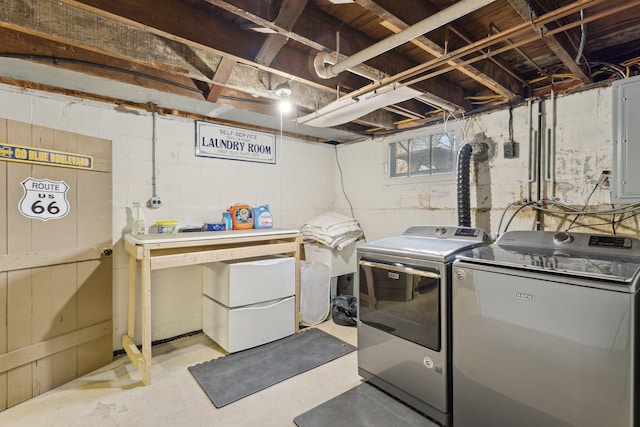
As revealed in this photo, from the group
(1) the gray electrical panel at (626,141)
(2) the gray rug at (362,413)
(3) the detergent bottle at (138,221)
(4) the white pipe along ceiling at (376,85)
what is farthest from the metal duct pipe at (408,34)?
(2) the gray rug at (362,413)

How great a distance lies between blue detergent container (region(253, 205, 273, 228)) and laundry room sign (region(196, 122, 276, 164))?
570 mm

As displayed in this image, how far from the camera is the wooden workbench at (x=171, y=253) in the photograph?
219cm

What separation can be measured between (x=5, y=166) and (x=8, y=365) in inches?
49.9

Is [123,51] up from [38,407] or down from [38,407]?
up

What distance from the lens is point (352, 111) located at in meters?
2.61

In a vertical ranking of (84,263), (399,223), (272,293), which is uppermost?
(399,223)

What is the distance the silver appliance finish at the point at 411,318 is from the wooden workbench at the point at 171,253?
92 cm

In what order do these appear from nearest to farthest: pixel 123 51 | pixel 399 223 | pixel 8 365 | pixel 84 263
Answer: pixel 123 51 → pixel 8 365 → pixel 84 263 → pixel 399 223

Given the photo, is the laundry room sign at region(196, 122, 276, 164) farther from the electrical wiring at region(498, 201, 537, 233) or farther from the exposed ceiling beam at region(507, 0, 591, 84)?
the exposed ceiling beam at region(507, 0, 591, 84)

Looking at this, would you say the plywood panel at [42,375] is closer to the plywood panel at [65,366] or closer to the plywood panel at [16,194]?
the plywood panel at [65,366]

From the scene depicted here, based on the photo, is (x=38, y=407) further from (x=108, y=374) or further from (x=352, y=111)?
(x=352, y=111)

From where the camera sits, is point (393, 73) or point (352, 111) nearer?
point (393, 73)

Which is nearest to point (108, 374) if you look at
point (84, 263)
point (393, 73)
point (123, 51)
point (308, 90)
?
point (84, 263)

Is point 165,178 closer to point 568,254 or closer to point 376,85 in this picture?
point 376,85
